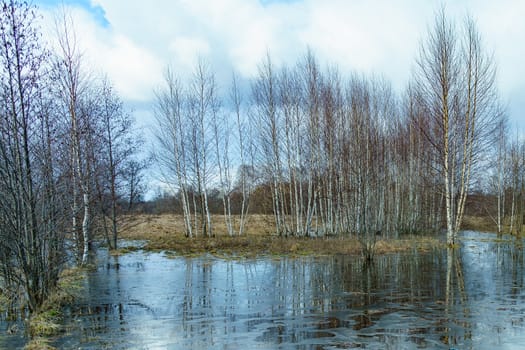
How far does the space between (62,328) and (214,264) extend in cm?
1029

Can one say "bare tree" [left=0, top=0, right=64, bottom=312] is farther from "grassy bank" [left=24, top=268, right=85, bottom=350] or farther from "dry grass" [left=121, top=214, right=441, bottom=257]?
"dry grass" [left=121, top=214, right=441, bottom=257]

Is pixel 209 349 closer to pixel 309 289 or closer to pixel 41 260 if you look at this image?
pixel 41 260

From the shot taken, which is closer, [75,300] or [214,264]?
[75,300]

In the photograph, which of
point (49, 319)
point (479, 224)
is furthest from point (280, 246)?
point (479, 224)

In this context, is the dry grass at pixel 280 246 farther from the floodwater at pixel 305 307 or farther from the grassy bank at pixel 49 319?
the grassy bank at pixel 49 319

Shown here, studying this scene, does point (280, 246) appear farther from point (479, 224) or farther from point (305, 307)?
point (479, 224)

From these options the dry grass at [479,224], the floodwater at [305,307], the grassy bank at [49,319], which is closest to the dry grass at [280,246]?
the floodwater at [305,307]

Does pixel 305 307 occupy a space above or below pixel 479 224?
above

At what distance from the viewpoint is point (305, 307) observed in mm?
9938

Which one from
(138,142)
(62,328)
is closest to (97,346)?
(62,328)

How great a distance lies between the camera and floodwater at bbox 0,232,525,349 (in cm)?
735

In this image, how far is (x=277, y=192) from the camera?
1219 inches

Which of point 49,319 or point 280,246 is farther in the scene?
point 280,246

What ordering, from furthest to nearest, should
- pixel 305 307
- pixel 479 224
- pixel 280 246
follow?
pixel 479 224 → pixel 280 246 → pixel 305 307
